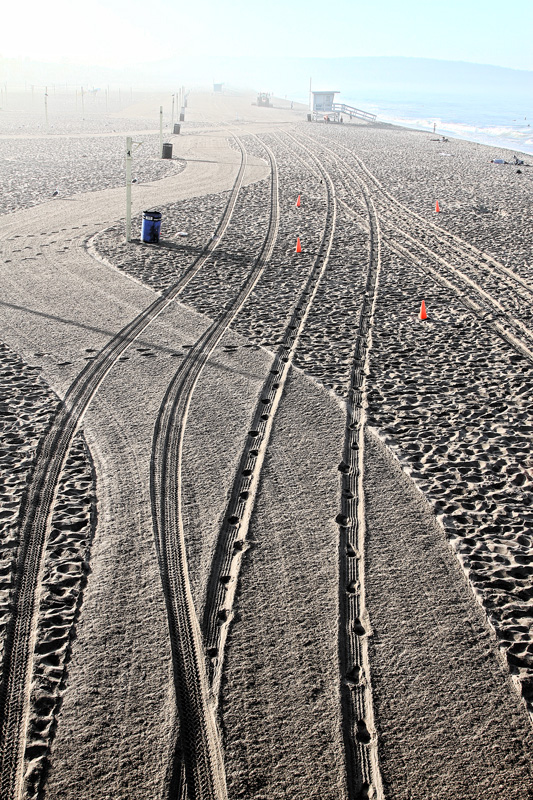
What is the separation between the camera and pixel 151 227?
15.7 metres

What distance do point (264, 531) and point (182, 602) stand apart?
3.66 feet

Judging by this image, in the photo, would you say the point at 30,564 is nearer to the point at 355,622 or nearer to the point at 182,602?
the point at 182,602

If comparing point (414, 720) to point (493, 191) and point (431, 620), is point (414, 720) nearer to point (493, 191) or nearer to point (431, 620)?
point (431, 620)

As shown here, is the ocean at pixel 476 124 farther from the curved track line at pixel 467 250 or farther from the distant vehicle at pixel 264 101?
the curved track line at pixel 467 250

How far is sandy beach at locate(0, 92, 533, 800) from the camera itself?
4168 mm

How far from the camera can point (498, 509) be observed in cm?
648

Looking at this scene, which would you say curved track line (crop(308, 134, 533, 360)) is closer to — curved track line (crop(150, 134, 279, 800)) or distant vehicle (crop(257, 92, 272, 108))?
curved track line (crop(150, 134, 279, 800))

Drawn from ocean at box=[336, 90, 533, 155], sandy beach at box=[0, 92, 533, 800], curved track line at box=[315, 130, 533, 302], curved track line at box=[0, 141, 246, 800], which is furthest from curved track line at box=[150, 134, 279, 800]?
ocean at box=[336, 90, 533, 155]

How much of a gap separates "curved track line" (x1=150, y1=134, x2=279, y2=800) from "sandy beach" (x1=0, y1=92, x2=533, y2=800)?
17 millimetres

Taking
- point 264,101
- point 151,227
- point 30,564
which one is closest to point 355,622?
point 30,564

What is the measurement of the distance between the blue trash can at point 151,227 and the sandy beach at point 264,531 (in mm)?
1536

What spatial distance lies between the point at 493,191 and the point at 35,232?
606 inches

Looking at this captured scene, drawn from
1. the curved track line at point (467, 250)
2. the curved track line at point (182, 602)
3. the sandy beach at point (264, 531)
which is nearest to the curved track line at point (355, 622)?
the sandy beach at point (264, 531)

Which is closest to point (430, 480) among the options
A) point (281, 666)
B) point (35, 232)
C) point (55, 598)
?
point (281, 666)
